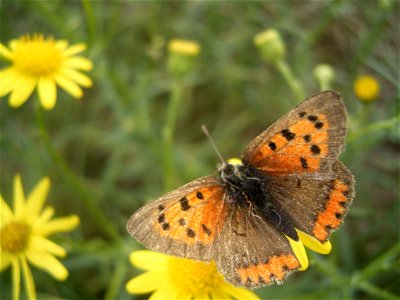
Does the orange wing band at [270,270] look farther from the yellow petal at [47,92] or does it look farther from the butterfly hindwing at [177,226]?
the yellow petal at [47,92]

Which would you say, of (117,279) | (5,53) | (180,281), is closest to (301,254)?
(180,281)

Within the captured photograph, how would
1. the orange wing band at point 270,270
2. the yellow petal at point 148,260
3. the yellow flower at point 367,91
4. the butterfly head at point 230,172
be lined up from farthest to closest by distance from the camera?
the yellow flower at point 367,91
the yellow petal at point 148,260
the butterfly head at point 230,172
the orange wing band at point 270,270

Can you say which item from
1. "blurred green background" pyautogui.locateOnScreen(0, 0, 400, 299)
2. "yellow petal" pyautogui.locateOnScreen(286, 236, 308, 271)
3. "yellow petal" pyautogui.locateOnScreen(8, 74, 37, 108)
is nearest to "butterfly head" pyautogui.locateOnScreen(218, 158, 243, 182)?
"yellow petal" pyautogui.locateOnScreen(286, 236, 308, 271)

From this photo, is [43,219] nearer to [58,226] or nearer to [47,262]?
[58,226]

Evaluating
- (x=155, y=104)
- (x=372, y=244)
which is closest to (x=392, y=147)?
(x=372, y=244)

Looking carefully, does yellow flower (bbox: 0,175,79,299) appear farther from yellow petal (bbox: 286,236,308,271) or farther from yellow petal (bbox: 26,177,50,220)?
yellow petal (bbox: 286,236,308,271)

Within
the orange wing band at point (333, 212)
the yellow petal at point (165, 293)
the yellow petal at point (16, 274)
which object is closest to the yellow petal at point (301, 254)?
the orange wing band at point (333, 212)
